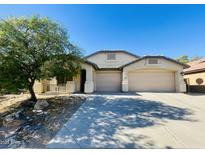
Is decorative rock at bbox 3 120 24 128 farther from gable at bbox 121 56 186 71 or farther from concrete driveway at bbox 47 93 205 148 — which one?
gable at bbox 121 56 186 71

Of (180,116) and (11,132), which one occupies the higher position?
(180,116)

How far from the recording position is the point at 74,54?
12.5 metres

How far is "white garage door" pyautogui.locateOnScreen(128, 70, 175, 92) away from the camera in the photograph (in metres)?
18.5

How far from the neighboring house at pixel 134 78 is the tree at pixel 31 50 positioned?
5.00 metres

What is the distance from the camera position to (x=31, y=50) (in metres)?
11.2

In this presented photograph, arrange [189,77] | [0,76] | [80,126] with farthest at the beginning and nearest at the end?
[189,77] → [0,76] → [80,126]

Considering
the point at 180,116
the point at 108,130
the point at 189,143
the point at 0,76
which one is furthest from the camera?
the point at 0,76

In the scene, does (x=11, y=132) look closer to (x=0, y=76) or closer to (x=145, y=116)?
(x=0, y=76)

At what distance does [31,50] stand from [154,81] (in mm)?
13642

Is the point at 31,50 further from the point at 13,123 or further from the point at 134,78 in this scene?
the point at 134,78

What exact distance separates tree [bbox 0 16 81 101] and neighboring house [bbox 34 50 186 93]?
5.00 m
